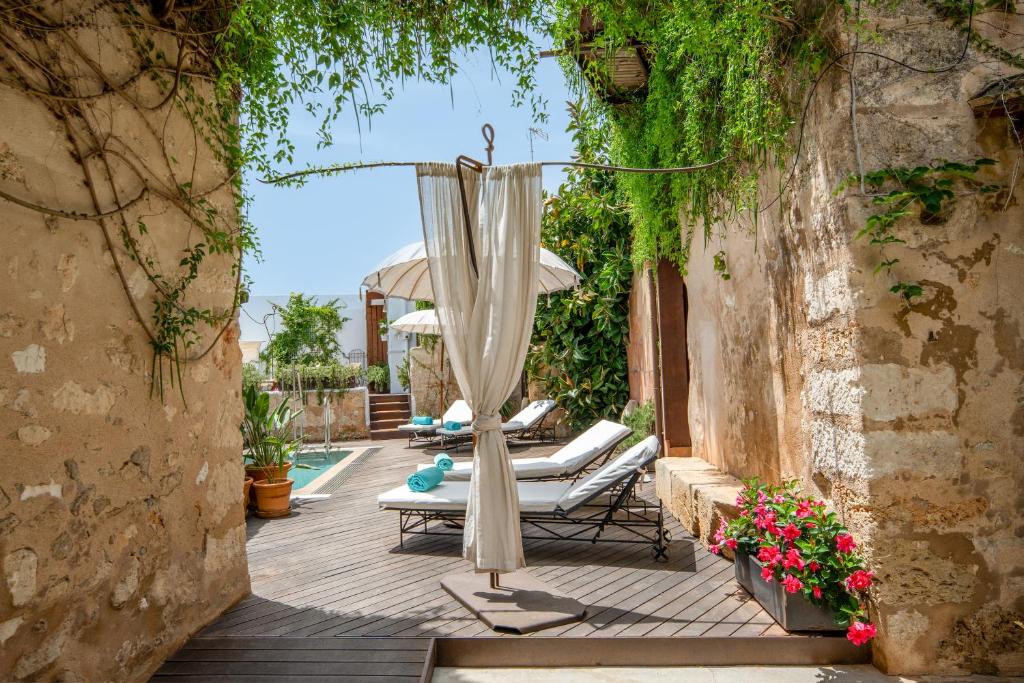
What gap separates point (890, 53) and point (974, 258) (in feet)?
3.02

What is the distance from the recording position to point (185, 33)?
2916 mm

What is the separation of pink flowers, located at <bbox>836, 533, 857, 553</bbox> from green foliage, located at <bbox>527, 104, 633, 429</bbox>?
6.36m

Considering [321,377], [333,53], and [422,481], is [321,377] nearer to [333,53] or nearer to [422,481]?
[422,481]

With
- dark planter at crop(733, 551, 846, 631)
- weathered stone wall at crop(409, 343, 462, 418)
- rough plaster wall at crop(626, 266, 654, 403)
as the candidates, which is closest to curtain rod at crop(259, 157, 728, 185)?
dark planter at crop(733, 551, 846, 631)

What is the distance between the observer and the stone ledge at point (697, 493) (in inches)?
163

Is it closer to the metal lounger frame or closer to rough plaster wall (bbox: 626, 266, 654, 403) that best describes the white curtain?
the metal lounger frame

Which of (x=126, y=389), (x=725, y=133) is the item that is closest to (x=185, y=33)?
(x=126, y=389)

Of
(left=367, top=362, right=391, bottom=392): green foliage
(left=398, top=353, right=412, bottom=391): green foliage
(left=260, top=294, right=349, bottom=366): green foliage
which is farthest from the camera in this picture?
(left=367, top=362, right=391, bottom=392): green foliage

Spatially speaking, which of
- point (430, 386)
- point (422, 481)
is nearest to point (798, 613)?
point (422, 481)

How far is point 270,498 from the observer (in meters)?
5.83

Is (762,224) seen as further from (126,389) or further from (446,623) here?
(126,389)

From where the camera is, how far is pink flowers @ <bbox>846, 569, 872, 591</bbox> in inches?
106

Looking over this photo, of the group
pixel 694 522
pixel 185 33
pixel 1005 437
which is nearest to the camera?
pixel 1005 437

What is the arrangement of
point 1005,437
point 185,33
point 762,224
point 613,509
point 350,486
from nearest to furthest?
point 1005,437
point 185,33
point 762,224
point 613,509
point 350,486
